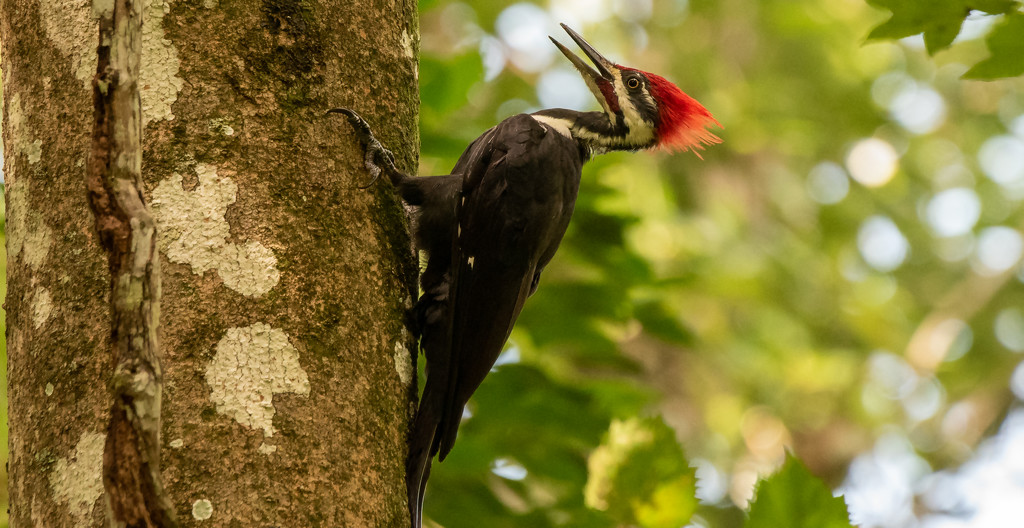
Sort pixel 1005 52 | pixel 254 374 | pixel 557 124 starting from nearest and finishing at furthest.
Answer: pixel 254 374 → pixel 1005 52 → pixel 557 124

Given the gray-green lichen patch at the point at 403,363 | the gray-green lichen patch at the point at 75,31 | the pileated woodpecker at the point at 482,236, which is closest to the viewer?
the gray-green lichen patch at the point at 75,31

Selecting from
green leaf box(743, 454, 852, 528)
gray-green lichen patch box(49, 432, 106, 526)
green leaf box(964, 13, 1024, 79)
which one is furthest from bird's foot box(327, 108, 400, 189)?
green leaf box(964, 13, 1024, 79)

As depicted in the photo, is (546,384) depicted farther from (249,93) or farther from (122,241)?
(122,241)

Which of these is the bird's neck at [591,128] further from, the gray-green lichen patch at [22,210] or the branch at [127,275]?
the branch at [127,275]

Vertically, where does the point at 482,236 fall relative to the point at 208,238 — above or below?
above

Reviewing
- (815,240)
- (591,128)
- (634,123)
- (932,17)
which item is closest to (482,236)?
(591,128)

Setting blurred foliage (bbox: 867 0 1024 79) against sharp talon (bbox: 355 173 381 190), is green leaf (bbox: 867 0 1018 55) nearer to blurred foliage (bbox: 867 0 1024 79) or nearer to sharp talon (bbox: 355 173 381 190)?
blurred foliage (bbox: 867 0 1024 79)

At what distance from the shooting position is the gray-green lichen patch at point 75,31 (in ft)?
5.29

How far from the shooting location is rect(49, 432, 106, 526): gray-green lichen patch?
1.35 meters

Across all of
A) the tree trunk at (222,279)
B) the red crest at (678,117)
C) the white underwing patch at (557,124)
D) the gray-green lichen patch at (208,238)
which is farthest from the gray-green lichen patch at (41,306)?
the red crest at (678,117)

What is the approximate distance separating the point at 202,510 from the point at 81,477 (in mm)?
197

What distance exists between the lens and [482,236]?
254 cm

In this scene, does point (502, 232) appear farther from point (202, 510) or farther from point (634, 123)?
point (202, 510)

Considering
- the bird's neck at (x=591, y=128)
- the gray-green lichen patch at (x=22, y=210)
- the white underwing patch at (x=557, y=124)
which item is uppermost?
the bird's neck at (x=591, y=128)
